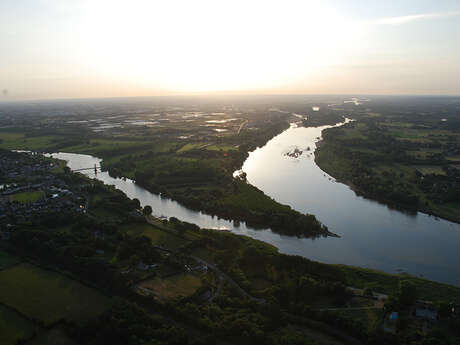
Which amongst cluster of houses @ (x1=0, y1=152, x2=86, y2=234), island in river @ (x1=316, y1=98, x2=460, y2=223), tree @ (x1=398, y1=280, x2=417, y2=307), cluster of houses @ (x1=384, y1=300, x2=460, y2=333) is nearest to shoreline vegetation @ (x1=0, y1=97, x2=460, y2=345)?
tree @ (x1=398, y1=280, x2=417, y2=307)

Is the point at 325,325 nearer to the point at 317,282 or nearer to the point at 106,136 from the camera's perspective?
the point at 317,282

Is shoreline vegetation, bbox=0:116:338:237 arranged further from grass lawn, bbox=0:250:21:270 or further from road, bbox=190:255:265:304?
grass lawn, bbox=0:250:21:270

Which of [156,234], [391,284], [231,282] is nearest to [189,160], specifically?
[156,234]

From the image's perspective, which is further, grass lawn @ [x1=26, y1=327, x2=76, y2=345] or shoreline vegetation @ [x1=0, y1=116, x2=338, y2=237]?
shoreline vegetation @ [x1=0, y1=116, x2=338, y2=237]

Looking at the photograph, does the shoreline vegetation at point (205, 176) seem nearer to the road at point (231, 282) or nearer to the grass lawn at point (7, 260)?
the road at point (231, 282)

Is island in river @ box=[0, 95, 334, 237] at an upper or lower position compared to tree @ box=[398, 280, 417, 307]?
upper

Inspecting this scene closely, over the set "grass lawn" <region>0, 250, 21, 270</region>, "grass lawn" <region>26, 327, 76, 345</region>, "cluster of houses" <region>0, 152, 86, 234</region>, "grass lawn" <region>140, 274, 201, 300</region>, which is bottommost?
"grass lawn" <region>26, 327, 76, 345</region>

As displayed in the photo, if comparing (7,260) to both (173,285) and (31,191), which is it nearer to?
(173,285)

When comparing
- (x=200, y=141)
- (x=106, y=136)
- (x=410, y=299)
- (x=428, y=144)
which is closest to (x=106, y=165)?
(x=200, y=141)
